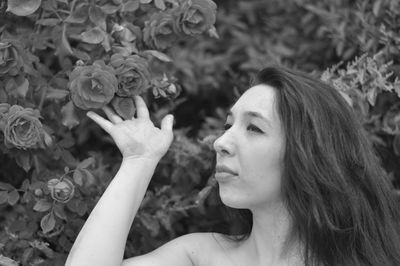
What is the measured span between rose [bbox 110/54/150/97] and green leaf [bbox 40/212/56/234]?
1.42ft

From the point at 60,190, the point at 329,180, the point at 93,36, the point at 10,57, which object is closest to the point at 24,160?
the point at 60,190

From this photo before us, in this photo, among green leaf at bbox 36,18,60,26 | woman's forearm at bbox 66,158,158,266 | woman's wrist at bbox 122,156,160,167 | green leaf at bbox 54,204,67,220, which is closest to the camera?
woman's forearm at bbox 66,158,158,266

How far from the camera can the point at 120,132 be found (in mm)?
2240

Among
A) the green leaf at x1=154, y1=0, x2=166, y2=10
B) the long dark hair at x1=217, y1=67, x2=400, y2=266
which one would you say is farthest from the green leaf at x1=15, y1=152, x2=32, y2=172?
the long dark hair at x1=217, y1=67, x2=400, y2=266

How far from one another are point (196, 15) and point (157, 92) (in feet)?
0.92

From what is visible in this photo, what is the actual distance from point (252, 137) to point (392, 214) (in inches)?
22.9

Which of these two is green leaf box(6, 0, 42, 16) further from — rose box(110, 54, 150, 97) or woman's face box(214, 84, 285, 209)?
woman's face box(214, 84, 285, 209)

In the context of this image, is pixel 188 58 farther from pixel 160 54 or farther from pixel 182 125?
pixel 160 54

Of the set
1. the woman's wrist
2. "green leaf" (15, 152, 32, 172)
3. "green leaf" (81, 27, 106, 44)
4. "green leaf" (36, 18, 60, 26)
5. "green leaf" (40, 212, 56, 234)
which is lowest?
"green leaf" (40, 212, 56, 234)

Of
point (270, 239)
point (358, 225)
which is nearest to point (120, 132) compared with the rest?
point (270, 239)

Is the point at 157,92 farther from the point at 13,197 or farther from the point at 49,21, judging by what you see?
the point at 13,197

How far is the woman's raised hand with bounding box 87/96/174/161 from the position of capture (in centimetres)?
223

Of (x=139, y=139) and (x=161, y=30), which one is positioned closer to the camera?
(x=139, y=139)

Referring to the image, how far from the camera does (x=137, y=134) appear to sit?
2250 mm
